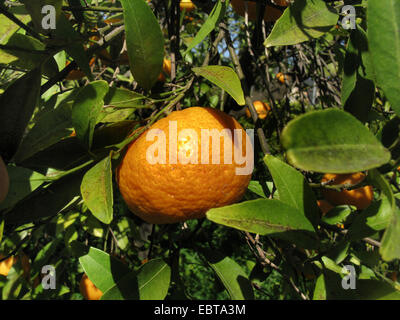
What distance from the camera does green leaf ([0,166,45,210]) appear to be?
0.39 meters

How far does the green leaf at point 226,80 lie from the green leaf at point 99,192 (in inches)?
7.2

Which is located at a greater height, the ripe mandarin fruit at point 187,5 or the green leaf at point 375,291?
the ripe mandarin fruit at point 187,5

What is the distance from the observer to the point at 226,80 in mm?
434

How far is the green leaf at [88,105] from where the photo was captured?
1.35ft

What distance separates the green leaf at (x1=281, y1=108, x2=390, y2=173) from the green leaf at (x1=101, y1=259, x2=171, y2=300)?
363mm

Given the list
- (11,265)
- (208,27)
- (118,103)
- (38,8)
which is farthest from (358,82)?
(11,265)

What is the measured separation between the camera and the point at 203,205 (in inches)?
18.2

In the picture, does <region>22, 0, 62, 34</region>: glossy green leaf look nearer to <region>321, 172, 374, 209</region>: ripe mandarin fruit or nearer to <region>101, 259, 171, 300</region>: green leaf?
<region>101, 259, 171, 300</region>: green leaf

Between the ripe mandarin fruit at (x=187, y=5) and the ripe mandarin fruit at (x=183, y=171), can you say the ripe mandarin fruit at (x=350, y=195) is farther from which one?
the ripe mandarin fruit at (x=187, y=5)

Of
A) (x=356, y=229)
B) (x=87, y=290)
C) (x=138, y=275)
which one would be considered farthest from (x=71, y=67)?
(x=87, y=290)

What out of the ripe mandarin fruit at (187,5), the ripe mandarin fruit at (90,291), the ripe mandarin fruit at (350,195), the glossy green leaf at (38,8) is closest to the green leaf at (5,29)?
the glossy green leaf at (38,8)

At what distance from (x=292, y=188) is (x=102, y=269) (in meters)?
0.41

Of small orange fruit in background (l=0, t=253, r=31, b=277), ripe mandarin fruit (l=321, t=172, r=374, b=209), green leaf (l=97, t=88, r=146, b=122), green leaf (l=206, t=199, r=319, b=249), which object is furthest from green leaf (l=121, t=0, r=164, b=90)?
small orange fruit in background (l=0, t=253, r=31, b=277)
